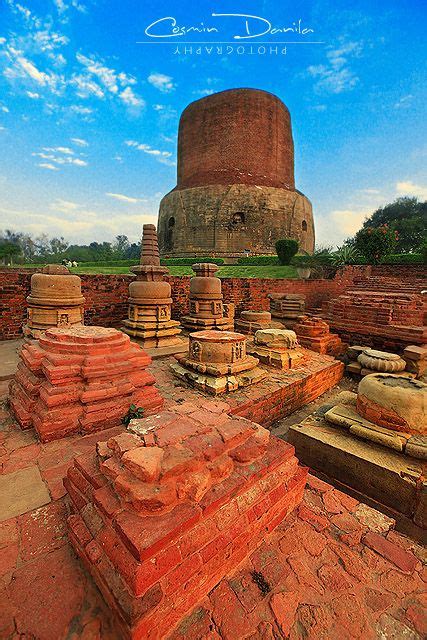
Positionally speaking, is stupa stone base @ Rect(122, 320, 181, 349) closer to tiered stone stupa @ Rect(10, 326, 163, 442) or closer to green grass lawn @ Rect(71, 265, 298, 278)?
tiered stone stupa @ Rect(10, 326, 163, 442)

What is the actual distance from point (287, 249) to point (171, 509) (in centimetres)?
1512

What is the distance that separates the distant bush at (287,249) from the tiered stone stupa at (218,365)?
11.7 m

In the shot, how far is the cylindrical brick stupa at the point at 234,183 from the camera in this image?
20062 millimetres

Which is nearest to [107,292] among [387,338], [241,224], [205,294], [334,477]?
[205,294]

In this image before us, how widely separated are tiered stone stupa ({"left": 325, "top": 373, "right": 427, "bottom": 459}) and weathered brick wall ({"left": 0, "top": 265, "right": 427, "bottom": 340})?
5.67 meters

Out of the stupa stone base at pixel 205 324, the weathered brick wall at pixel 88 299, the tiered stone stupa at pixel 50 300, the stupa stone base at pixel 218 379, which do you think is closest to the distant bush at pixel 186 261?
the weathered brick wall at pixel 88 299

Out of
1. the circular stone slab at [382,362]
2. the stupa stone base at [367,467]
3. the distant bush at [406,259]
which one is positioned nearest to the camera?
the stupa stone base at [367,467]

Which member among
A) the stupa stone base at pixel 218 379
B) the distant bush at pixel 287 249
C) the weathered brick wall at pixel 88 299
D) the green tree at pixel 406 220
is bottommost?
the stupa stone base at pixel 218 379

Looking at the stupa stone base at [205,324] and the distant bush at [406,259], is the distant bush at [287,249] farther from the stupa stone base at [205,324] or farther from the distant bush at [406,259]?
the stupa stone base at [205,324]

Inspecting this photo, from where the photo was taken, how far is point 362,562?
1528 mm

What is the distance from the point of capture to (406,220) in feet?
86.3

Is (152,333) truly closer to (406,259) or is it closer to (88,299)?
(88,299)

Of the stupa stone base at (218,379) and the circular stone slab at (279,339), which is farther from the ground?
the circular stone slab at (279,339)

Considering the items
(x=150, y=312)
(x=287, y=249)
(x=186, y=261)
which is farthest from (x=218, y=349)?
(x=186, y=261)
